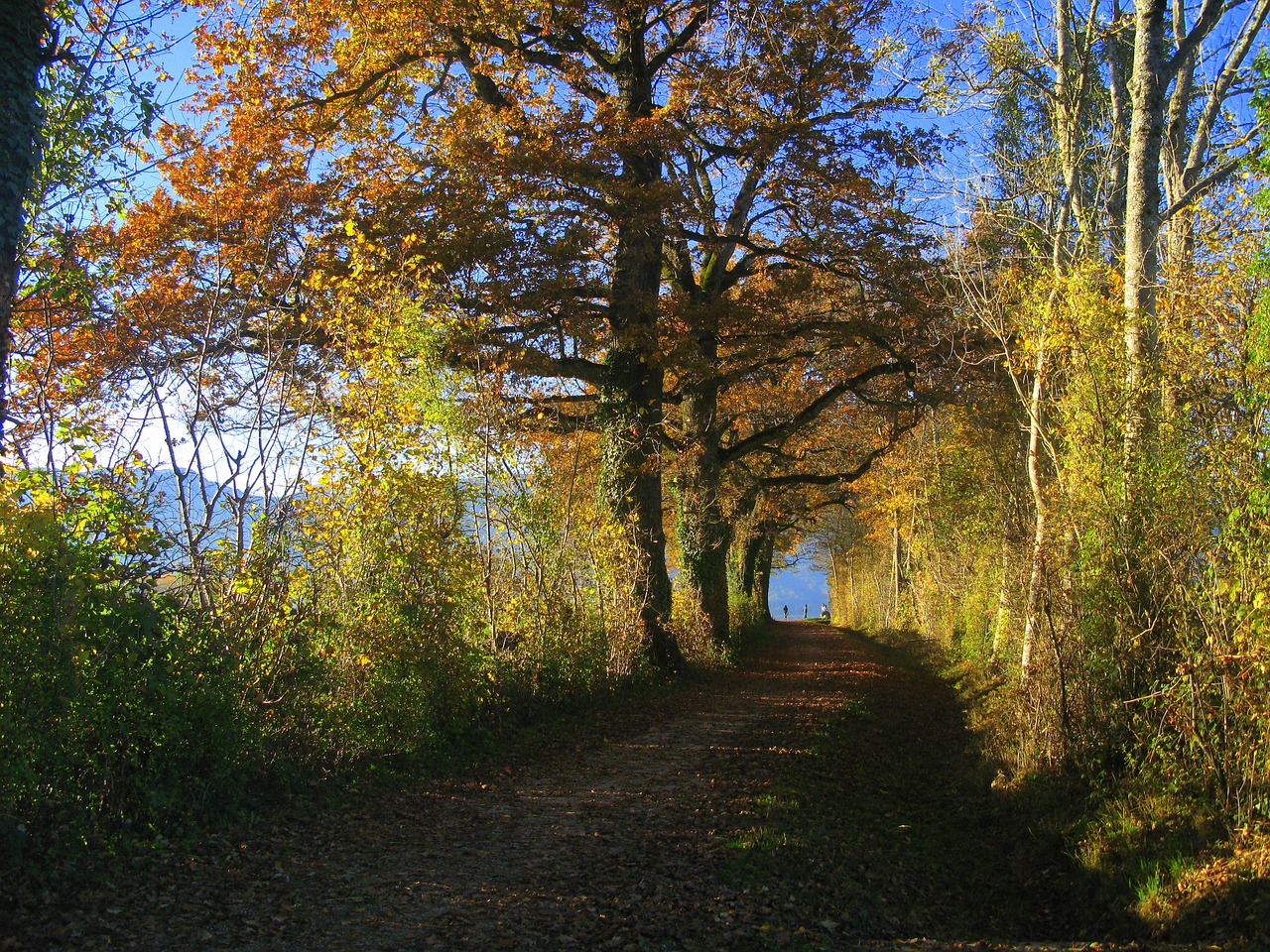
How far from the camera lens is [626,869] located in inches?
229

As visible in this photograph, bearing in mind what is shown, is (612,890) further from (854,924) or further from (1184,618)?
(1184,618)

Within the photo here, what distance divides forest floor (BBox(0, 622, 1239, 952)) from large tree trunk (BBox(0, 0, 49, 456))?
3.00m

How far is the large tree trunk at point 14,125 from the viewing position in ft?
14.2

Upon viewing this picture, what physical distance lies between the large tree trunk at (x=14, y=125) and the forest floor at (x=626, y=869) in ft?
9.85

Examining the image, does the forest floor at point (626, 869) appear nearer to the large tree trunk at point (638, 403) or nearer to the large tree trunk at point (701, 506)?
the large tree trunk at point (638, 403)

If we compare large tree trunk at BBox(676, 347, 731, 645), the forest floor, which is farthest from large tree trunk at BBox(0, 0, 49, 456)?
large tree trunk at BBox(676, 347, 731, 645)

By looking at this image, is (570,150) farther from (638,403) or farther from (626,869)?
(626,869)

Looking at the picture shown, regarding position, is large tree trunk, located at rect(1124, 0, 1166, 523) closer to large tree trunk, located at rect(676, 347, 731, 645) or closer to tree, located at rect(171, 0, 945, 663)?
tree, located at rect(171, 0, 945, 663)

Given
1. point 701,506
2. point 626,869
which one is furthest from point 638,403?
point 626,869

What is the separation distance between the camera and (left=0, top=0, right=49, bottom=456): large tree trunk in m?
4.32

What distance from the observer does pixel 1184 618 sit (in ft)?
20.5

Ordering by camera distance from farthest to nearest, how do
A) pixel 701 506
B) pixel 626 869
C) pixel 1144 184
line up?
pixel 701 506
pixel 1144 184
pixel 626 869

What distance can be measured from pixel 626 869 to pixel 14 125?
5.47 meters

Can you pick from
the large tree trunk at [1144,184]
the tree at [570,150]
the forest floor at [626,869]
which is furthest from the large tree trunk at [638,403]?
the large tree trunk at [1144,184]
